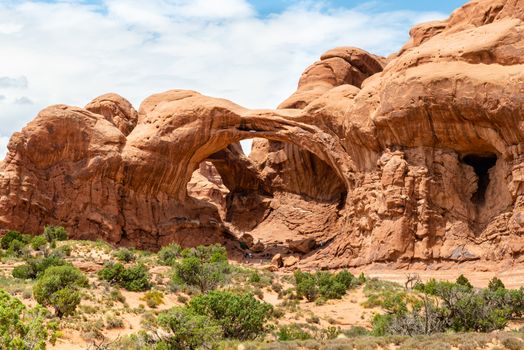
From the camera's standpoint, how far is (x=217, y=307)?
24.1m

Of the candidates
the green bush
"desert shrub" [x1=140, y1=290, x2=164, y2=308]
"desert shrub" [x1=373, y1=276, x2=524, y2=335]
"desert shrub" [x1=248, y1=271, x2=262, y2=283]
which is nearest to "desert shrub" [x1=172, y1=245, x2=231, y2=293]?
"desert shrub" [x1=248, y1=271, x2=262, y2=283]

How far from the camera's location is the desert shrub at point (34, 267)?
32.2 meters

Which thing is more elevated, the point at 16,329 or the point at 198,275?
the point at 16,329

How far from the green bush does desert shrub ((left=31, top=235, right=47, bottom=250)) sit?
18794 millimetres

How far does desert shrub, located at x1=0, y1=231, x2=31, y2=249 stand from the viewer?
39.7 metres

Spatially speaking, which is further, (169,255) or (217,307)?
(169,255)

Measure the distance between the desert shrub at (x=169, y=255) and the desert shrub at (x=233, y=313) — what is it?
42.5ft

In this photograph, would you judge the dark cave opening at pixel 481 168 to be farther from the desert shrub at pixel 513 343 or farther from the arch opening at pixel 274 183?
the desert shrub at pixel 513 343

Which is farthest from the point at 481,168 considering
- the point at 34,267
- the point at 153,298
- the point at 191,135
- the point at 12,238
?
the point at 12,238

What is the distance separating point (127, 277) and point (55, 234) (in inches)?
427

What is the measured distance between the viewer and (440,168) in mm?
38312

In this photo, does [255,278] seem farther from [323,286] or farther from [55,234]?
[55,234]

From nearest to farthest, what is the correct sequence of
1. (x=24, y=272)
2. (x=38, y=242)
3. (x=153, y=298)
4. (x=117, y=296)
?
(x=117, y=296) < (x=153, y=298) < (x=24, y=272) < (x=38, y=242)

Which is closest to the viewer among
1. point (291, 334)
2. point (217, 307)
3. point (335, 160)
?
point (217, 307)
